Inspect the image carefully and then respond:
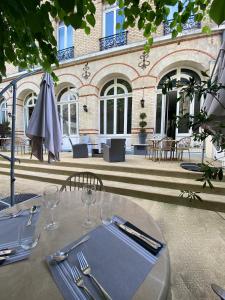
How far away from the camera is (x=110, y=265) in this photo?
799 millimetres

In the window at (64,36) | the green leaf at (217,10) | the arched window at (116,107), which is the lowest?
the green leaf at (217,10)

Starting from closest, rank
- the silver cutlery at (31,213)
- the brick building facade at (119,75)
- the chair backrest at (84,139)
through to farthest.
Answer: the silver cutlery at (31,213), the brick building facade at (119,75), the chair backrest at (84,139)

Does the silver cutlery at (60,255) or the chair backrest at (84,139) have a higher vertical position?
the chair backrest at (84,139)

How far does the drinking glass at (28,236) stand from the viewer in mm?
926

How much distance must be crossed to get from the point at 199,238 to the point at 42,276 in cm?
212

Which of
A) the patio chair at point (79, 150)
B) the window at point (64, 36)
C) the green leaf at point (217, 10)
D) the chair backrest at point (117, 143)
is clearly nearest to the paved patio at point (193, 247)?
the green leaf at point (217, 10)

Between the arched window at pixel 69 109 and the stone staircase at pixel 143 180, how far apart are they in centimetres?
365

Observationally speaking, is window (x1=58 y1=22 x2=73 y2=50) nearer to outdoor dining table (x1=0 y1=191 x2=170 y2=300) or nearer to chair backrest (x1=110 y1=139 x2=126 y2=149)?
chair backrest (x1=110 y1=139 x2=126 y2=149)

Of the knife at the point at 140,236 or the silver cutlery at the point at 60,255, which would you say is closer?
the silver cutlery at the point at 60,255

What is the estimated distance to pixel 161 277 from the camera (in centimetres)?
73

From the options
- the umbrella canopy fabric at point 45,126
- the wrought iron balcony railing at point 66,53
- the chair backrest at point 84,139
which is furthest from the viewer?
the wrought iron balcony railing at point 66,53

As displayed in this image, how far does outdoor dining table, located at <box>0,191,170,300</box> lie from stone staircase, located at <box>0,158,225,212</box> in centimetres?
226

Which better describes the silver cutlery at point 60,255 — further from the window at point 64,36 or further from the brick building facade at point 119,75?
the window at point 64,36

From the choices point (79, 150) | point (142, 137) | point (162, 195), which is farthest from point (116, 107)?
point (162, 195)
